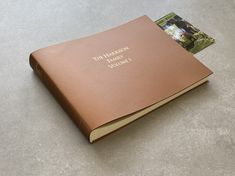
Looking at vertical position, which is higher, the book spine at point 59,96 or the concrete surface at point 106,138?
the book spine at point 59,96

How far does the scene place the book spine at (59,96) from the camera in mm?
622

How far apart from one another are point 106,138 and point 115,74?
13 cm

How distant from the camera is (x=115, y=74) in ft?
2.31

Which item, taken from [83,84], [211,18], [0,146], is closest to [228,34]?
[211,18]

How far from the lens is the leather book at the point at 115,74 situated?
0.64 metres

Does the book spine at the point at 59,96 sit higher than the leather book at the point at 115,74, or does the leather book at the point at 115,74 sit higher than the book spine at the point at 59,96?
the leather book at the point at 115,74

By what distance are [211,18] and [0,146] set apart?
1.98 feet

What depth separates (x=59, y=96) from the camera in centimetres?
67

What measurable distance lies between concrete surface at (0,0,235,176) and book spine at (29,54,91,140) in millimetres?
15

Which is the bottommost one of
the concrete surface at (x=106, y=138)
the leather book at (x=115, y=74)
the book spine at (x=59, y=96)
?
the concrete surface at (x=106, y=138)

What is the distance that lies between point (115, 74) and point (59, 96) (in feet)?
0.39

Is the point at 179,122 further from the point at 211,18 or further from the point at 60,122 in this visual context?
the point at 211,18

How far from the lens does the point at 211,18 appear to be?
915 millimetres

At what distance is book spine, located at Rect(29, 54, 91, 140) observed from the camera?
24.5 inches
